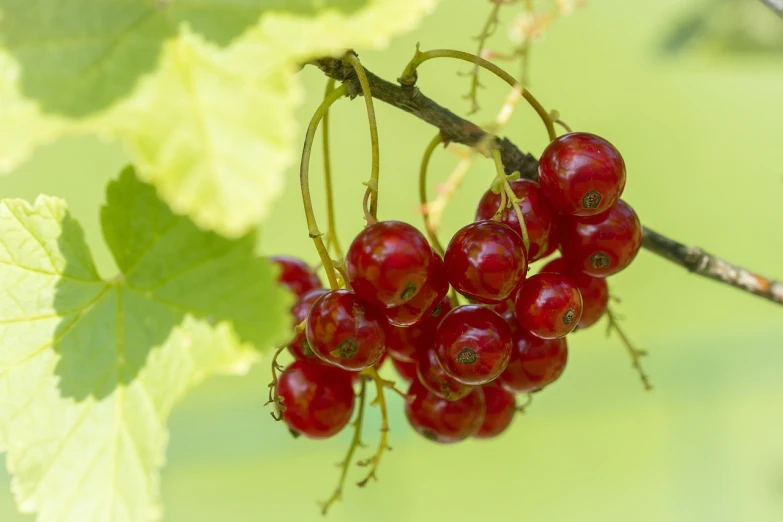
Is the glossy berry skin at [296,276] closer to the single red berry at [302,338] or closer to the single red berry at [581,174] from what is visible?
the single red berry at [302,338]

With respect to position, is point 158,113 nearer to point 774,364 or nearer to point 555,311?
point 555,311

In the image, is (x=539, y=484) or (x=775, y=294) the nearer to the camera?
(x=775, y=294)

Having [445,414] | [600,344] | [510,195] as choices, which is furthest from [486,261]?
[600,344]

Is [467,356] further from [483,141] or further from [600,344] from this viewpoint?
[600,344]

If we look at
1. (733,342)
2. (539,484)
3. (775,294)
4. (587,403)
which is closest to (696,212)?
(733,342)

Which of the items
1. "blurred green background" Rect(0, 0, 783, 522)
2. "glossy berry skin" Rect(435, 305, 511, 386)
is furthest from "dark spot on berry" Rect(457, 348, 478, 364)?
"blurred green background" Rect(0, 0, 783, 522)

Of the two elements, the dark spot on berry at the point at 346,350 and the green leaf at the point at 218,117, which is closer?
the green leaf at the point at 218,117

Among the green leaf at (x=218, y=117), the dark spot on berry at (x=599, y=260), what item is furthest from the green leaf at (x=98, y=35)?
the dark spot on berry at (x=599, y=260)
